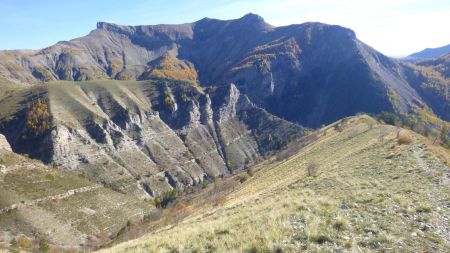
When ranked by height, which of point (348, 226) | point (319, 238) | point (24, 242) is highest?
point (319, 238)

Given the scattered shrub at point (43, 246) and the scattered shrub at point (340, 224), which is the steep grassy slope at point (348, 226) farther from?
the scattered shrub at point (43, 246)

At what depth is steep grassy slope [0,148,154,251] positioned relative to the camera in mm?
117000

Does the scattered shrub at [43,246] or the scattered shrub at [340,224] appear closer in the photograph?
the scattered shrub at [340,224]

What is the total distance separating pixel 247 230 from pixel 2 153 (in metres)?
147

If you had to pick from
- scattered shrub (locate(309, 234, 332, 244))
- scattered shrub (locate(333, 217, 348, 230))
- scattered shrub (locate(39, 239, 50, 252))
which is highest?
scattered shrub (locate(309, 234, 332, 244))

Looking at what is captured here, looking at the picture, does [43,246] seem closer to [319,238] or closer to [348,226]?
[348,226]

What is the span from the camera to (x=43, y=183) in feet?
459

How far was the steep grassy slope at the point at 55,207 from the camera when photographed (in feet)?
384

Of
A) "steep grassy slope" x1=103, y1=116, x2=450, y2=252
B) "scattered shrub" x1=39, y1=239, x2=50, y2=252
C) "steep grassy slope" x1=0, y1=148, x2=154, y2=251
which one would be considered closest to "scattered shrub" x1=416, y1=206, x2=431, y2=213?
"steep grassy slope" x1=103, y1=116, x2=450, y2=252

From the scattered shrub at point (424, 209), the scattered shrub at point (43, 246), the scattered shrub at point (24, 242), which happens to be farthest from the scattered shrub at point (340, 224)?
the scattered shrub at point (24, 242)

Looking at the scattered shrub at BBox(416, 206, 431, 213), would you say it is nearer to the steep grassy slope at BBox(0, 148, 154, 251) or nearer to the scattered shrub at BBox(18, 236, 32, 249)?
the scattered shrub at BBox(18, 236, 32, 249)

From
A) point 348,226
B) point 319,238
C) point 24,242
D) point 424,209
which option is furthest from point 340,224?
point 24,242

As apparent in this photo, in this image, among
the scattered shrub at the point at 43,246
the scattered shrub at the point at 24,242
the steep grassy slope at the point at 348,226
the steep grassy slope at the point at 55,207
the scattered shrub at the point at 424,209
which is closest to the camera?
the steep grassy slope at the point at 348,226

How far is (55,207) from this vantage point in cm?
13038
